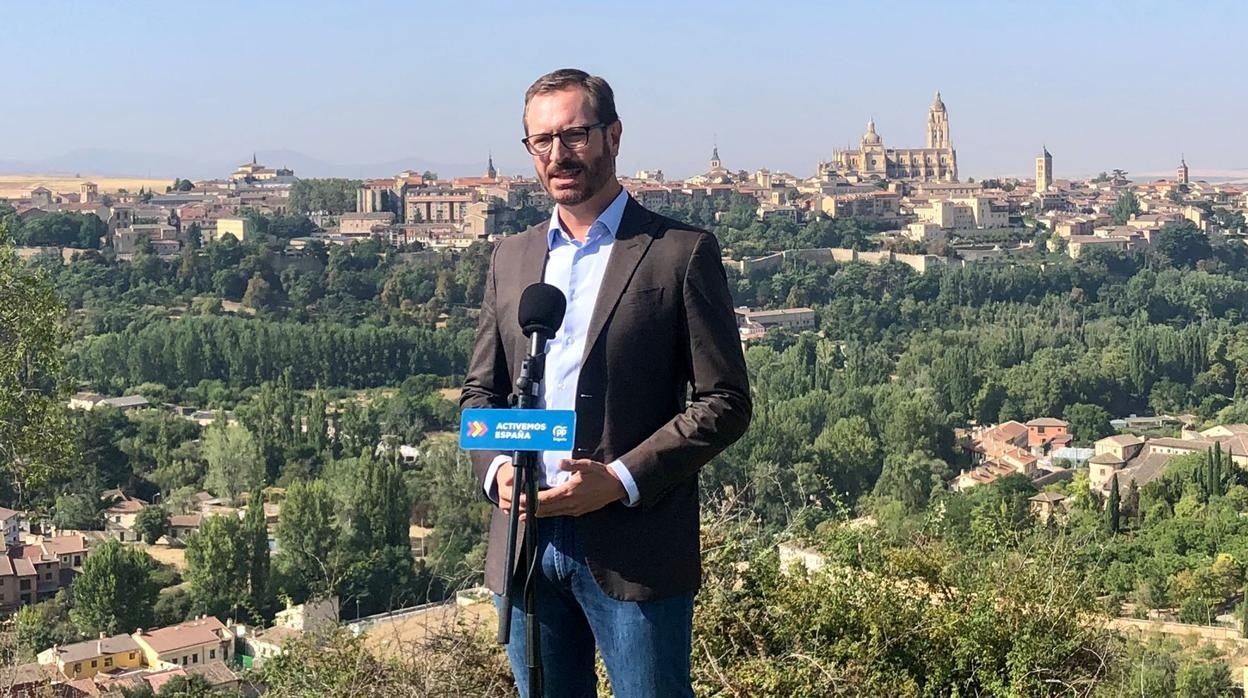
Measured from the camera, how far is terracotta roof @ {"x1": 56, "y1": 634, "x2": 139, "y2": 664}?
9867 mm

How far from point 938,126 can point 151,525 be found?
204ft

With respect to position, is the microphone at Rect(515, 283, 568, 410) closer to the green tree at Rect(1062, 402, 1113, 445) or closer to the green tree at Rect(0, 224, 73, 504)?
the green tree at Rect(0, 224, 73, 504)

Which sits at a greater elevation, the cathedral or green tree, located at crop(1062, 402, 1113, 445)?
the cathedral

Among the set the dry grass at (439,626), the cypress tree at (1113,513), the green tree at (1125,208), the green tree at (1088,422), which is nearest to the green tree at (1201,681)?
the dry grass at (439,626)

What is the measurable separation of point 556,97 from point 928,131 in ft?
244

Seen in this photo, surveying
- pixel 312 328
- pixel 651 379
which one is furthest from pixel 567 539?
pixel 312 328

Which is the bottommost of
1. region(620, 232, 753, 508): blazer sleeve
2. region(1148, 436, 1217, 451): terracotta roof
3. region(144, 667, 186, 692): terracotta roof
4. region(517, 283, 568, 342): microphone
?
region(1148, 436, 1217, 451): terracotta roof

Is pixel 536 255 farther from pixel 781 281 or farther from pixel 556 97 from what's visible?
pixel 781 281

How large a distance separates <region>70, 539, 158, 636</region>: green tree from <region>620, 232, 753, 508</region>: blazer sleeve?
11.6 metres

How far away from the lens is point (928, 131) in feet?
240

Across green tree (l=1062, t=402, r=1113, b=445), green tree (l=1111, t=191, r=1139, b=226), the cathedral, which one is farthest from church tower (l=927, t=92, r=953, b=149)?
green tree (l=1062, t=402, r=1113, b=445)

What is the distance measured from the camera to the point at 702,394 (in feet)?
4.57

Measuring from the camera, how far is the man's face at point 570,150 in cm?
140

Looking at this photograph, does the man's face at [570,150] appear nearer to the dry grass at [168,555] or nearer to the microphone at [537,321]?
the microphone at [537,321]
